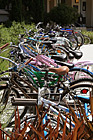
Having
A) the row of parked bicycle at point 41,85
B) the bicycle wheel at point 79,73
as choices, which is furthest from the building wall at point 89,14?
the bicycle wheel at point 79,73

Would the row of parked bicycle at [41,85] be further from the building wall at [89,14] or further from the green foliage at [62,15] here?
the building wall at [89,14]

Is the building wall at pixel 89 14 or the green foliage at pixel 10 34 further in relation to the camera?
the building wall at pixel 89 14

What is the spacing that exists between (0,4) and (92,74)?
1882 centimetres

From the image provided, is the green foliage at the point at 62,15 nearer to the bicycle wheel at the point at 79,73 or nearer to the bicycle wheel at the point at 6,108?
the bicycle wheel at the point at 79,73

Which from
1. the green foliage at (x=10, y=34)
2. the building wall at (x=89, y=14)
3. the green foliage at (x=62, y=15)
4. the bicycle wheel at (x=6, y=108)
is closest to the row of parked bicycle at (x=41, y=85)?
the bicycle wheel at (x=6, y=108)

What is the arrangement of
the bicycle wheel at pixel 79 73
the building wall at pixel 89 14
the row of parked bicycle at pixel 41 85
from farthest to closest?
the building wall at pixel 89 14, the bicycle wheel at pixel 79 73, the row of parked bicycle at pixel 41 85

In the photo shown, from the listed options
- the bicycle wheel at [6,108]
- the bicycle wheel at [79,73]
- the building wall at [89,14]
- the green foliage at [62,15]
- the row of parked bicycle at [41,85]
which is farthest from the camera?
the building wall at [89,14]

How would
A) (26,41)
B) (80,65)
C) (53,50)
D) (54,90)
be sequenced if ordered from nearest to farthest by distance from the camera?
(54,90)
(80,65)
(26,41)
(53,50)

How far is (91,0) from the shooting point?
42.3m

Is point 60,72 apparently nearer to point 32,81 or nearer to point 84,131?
point 32,81

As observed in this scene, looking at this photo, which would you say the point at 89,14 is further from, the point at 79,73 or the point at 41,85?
the point at 41,85

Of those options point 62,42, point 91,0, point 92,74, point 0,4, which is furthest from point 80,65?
point 91,0

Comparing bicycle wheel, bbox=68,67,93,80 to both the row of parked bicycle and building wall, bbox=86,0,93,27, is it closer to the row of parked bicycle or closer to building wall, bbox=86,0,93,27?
the row of parked bicycle

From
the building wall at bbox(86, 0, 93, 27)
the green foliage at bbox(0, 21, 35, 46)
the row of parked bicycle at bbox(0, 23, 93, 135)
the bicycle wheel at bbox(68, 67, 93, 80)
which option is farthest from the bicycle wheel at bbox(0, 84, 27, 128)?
the building wall at bbox(86, 0, 93, 27)
